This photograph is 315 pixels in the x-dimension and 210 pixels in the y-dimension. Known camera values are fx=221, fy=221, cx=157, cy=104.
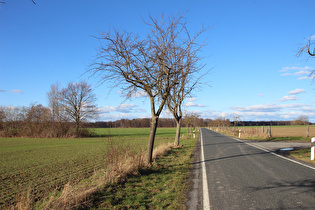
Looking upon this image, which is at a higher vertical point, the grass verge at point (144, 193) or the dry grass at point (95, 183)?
the dry grass at point (95, 183)

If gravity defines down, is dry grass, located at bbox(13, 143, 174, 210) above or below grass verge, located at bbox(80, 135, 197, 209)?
above

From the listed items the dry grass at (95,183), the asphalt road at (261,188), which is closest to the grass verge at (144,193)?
the dry grass at (95,183)

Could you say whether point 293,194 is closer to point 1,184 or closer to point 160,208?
→ point 160,208

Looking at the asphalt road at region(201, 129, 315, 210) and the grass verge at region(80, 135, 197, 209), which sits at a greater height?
the asphalt road at region(201, 129, 315, 210)

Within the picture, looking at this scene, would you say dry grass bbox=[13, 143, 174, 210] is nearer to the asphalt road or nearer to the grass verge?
the grass verge

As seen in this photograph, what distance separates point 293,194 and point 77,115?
52.3 meters

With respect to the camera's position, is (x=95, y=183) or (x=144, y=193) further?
(x=95, y=183)

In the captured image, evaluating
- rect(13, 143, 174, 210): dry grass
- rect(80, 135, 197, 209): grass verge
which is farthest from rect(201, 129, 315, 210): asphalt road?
rect(13, 143, 174, 210): dry grass

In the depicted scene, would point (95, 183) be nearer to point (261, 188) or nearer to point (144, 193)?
point (144, 193)

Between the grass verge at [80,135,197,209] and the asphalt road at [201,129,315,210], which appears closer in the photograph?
the asphalt road at [201,129,315,210]

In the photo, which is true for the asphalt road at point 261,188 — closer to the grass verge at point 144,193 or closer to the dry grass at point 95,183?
the grass verge at point 144,193

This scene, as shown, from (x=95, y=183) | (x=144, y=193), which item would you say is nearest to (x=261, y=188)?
(x=144, y=193)

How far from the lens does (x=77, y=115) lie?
52.4 metres

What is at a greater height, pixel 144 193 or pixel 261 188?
pixel 261 188
